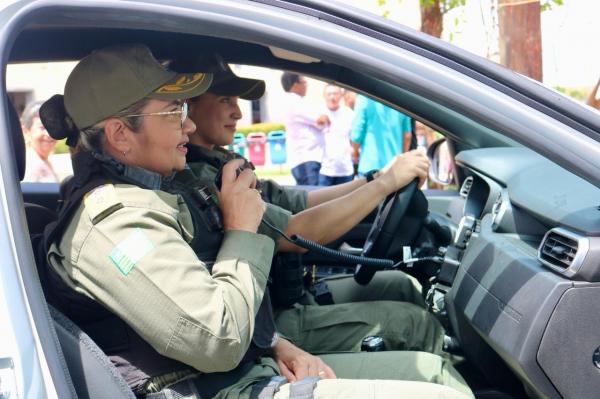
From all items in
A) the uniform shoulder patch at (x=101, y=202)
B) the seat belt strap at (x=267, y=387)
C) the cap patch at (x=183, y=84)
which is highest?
the cap patch at (x=183, y=84)

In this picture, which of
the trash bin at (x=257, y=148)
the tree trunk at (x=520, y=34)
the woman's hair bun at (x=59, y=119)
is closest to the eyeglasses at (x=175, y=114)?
the woman's hair bun at (x=59, y=119)

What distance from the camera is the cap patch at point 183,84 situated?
187 cm

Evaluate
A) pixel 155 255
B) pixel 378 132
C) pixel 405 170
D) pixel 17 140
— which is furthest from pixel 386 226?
pixel 378 132

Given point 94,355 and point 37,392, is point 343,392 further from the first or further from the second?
point 37,392

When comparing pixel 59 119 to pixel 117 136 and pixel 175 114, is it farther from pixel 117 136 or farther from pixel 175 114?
pixel 175 114

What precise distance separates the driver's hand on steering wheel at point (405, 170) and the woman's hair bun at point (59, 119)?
1104 millimetres

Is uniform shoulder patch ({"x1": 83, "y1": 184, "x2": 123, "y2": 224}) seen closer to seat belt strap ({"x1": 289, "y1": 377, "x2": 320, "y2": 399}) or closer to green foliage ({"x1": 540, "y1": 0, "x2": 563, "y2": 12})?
seat belt strap ({"x1": 289, "y1": 377, "x2": 320, "y2": 399})

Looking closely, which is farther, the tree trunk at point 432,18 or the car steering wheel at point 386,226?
the tree trunk at point 432,18

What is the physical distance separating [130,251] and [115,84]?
491mm

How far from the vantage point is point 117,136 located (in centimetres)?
186

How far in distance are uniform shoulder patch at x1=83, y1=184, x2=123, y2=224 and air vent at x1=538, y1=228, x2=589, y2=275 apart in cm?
101

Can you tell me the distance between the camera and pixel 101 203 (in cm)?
164

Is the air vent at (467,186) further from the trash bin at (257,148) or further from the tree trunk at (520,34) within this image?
the trash bin at (257,148)

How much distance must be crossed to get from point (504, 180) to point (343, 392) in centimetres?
95
